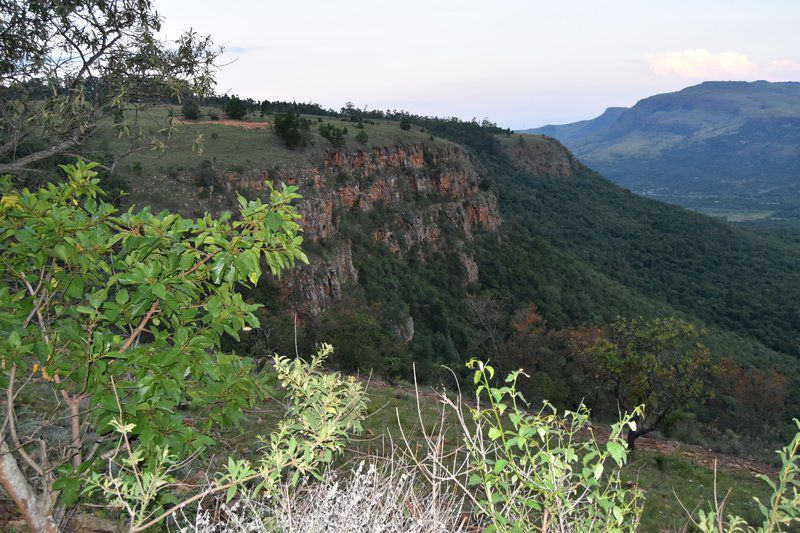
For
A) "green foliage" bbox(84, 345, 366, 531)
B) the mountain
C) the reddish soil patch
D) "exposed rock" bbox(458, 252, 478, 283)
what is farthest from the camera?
"exposed rock" bbox(458, 252, 478, 283)

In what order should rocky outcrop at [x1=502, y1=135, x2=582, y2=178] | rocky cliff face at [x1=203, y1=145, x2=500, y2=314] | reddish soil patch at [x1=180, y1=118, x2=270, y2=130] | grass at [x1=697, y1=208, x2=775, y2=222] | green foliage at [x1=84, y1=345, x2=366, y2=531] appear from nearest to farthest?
green foliage at [x1=84, y1=345, x2=366, y2=531]
rocky cliff face at [x1=203, y1=145, x2=500, y2=314]
reddish soil patch at [x1=180, y1=118, x2=270, y2=130]
rocky outcrop at [x1=502, y1=135, x2=582, y2=178]
grass at [x1=697, y1=208, x2=775, y2=222]

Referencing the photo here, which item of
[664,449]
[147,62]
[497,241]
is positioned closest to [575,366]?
[664,449]

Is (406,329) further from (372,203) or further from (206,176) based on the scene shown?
(206,176)

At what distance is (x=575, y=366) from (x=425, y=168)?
4039 centimetres

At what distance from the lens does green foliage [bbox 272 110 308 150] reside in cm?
4831

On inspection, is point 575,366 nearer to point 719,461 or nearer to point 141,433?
point 719,461

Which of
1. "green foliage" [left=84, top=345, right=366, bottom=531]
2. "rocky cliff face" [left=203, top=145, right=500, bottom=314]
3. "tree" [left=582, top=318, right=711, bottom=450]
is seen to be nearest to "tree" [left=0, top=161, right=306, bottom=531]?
"green foliage" [left=84, top=345, right=366, bottom=531]

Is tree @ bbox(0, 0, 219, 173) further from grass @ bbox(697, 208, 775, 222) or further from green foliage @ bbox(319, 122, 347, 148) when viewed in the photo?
grass @ bbox(697, 208, 775, 222)

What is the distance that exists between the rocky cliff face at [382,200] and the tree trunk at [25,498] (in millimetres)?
32657

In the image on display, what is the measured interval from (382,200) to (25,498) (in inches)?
2111

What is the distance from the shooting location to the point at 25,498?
135 inches

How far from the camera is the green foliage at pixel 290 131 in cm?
4831

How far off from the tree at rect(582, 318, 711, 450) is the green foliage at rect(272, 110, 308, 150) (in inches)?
1526

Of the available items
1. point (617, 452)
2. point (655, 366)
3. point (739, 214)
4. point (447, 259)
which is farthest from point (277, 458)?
point (739, 214)
